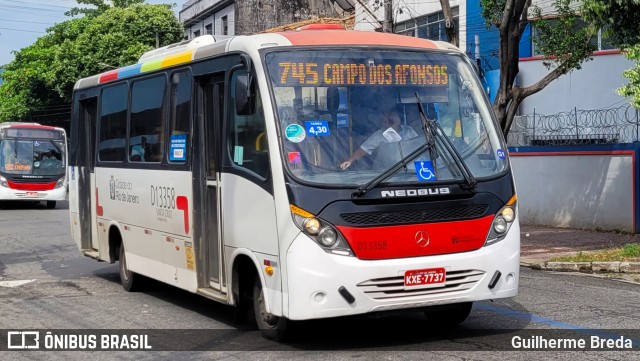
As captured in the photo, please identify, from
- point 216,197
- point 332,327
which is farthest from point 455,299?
point 216,197

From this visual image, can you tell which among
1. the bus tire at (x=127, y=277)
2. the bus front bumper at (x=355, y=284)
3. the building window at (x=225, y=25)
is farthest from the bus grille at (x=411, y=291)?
the building window at (x=225, y=25)

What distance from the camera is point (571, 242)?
16.9m

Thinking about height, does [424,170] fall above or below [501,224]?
above

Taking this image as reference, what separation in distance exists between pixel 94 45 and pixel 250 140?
43921 mm

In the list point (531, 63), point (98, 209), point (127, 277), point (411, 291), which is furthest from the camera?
point (531, 63)

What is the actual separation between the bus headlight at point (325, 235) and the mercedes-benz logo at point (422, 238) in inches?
23.5

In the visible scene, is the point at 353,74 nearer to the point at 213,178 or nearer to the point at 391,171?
A: the point at 391,171

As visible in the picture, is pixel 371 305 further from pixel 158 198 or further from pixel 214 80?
pixel 158 198

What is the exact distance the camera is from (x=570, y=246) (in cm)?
1622

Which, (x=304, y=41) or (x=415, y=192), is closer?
(x=415, y=192)

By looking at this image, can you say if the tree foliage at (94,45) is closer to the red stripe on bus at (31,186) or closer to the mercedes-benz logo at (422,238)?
the red stripe on bus at (31,186)

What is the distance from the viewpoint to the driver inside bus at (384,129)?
8.01m

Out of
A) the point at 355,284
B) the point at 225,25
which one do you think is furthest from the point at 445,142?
the point at 225,25

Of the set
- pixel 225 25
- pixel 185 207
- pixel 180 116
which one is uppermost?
pixel 225 25
